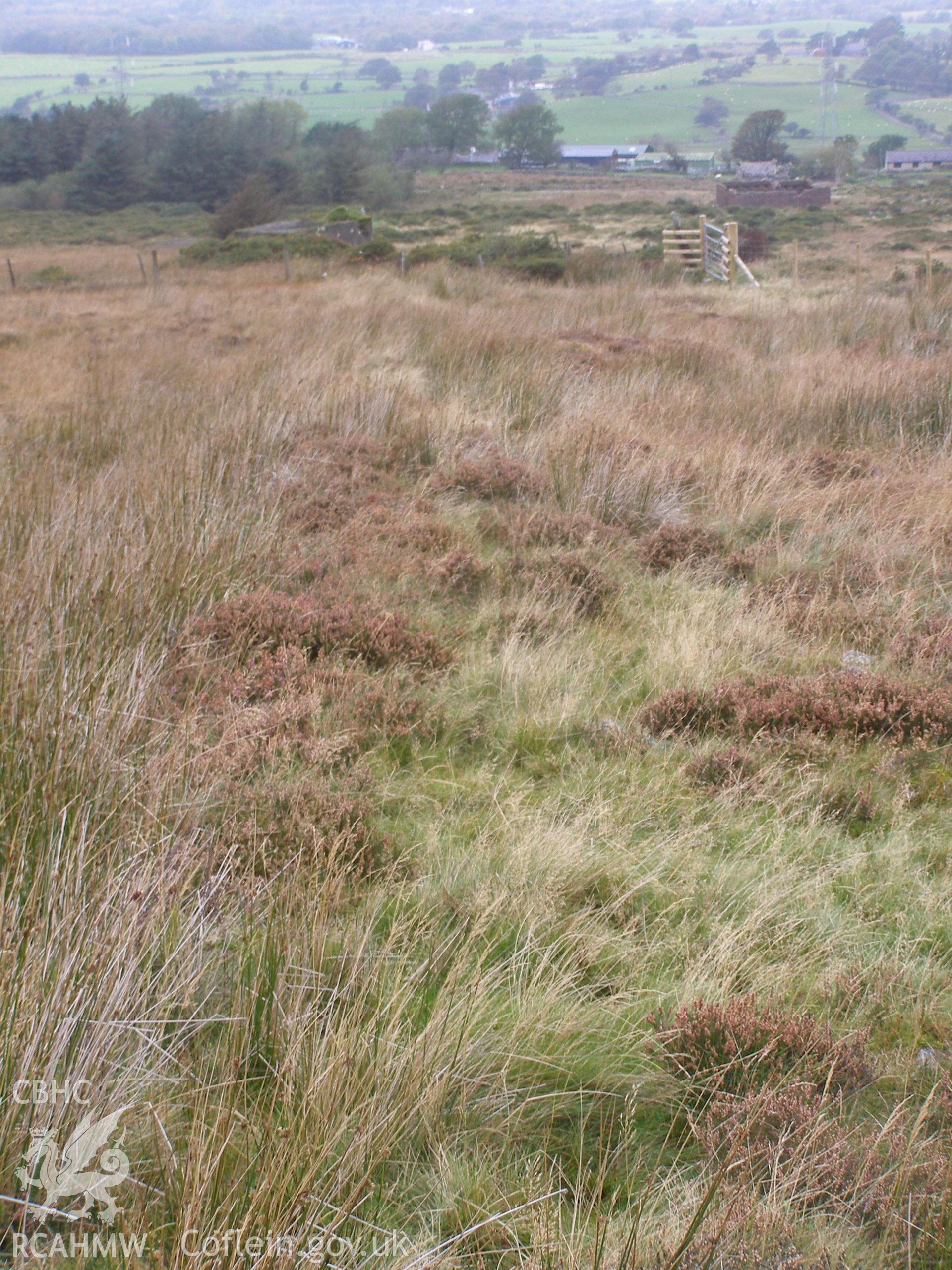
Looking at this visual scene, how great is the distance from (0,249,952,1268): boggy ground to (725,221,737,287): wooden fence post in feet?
54.5

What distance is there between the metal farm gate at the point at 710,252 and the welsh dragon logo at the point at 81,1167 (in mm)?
20541

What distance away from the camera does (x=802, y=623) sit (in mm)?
4332

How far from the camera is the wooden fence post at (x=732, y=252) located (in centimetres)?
2152

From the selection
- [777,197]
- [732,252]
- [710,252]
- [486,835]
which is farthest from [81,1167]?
[777,197]

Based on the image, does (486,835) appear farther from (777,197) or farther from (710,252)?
(777,197)

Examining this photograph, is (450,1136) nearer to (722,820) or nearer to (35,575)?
(722,820)

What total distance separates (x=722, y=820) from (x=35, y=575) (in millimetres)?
2348

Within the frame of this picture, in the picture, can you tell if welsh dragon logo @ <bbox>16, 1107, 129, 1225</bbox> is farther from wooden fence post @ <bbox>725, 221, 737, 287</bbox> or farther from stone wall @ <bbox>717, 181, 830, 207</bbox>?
stone wall @ <bbox>717, 181, 830, 207</bbox>

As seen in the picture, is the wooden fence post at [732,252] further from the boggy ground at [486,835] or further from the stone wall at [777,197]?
the stone wall at [777,197]

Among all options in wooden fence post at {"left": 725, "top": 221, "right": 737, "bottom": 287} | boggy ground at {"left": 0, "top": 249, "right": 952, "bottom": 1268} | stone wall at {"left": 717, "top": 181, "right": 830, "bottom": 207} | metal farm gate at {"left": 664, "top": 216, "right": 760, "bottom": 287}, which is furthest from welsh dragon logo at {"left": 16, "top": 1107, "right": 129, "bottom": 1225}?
stone wall at {"left": 717, "top": 181, "right": 830, "bottom": 207}

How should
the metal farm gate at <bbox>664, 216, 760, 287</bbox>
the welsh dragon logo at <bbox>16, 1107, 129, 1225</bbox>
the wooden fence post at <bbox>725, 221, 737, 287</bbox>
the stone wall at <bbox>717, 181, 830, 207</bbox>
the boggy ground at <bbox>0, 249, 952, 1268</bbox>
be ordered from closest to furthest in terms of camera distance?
the welsh dragon logo at <bbox>16, 1107, 129, 1225</bbox>
the boggy ground at <bbox>0, 249, 952, 1268</bbox>
the wooden fence post at <bbox>725, 221, 737, 287</bbox>
the metal farm gate at <bbox>664, 216, 760, 287</bbox>
the stone wall at <bbox>717, 181, 830, 207</bbox>

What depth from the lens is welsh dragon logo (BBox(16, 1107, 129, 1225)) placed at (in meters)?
1.44

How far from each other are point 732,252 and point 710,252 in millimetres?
3561

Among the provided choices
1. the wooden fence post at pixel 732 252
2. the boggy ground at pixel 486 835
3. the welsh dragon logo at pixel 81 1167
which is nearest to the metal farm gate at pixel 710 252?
the wooden fence post at pixel 732 252
